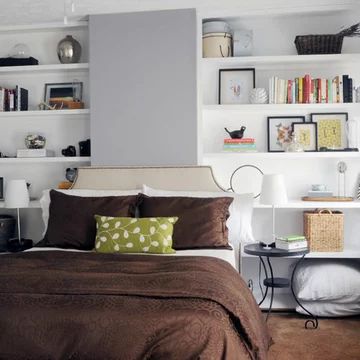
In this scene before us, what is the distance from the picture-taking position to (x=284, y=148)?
410 cm

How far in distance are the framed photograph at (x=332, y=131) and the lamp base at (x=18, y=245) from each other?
8.20ft

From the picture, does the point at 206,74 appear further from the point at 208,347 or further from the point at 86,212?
the point at 208,347

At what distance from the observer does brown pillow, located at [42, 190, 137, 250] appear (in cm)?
333

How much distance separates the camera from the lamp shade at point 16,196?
3.95m

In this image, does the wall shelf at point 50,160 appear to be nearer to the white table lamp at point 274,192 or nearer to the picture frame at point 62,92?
the picture frame at point 62,92

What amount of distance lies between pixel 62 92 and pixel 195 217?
1.83 metres

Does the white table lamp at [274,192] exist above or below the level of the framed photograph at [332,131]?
below

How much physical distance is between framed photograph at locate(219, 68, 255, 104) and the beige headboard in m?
0.69

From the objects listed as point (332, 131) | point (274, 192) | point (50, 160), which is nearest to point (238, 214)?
point (274, 192)

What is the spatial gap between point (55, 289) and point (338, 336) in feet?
6.96

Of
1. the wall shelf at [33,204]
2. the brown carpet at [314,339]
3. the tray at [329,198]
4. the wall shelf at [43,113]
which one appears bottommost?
the brown carpet at [314,339]

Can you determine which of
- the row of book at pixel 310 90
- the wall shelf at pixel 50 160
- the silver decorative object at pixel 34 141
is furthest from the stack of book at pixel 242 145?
the silver decorative object at pixel 34 141

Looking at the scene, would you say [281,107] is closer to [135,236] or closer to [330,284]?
[330,284]

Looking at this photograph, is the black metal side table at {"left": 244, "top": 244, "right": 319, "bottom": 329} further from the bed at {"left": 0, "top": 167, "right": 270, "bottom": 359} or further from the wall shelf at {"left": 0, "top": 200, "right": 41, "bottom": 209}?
the wall shelf at {"left": 0, "top": 200, "right": 41, "bottom": 209}
